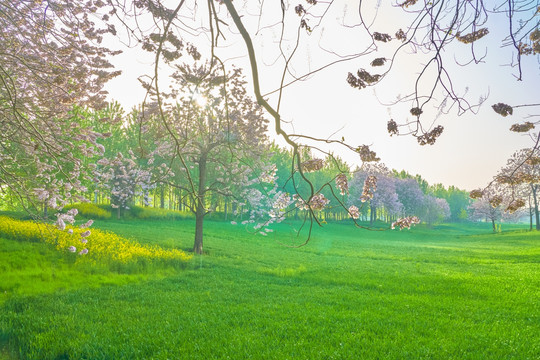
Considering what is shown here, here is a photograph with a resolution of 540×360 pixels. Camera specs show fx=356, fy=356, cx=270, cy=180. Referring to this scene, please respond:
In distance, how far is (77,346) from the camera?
19.1ft

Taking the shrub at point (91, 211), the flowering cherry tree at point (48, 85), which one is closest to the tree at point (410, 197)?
the shrub at point (91, 211)

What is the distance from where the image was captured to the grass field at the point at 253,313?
5699mm

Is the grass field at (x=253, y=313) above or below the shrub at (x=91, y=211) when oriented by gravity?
below

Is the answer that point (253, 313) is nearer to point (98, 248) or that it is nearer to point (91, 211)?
point (98, 248)

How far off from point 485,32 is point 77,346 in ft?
23.0

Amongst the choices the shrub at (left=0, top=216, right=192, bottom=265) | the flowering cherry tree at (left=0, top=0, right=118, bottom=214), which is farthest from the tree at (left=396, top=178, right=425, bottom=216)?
the flowering cherry tree at (left=0, top=0, right=118, bottom=214)

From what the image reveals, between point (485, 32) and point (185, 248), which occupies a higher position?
point (485, 32)

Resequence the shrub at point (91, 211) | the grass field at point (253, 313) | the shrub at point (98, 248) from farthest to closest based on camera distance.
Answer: the shrub at point (91, 211)
the shrub at point (98, 248)
the grass field at point (253, 313)

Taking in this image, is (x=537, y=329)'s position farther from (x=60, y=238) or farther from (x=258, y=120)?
(x=60, y=238)

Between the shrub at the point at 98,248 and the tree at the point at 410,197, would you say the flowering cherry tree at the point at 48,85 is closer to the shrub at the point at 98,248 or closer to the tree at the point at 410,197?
the shrub at the point at 98,248

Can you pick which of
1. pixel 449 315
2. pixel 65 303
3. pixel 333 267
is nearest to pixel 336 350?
pixel 449 315

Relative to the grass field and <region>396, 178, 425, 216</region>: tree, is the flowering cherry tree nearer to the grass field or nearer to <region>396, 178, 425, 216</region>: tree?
the grass field

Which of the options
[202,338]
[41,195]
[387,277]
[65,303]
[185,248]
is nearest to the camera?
[202,338]

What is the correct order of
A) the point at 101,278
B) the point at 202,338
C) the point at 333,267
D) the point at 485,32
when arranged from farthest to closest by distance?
the point at 333,267
the point at 101,278
the point at 202,338
the point at 485,32
